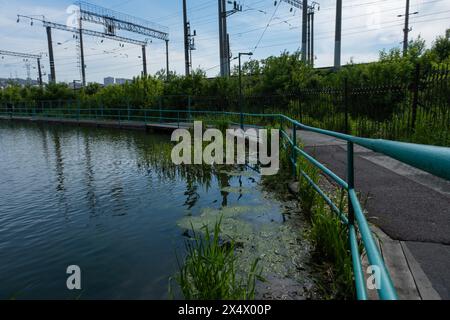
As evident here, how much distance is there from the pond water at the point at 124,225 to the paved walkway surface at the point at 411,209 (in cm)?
105

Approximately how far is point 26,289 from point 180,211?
104 inches

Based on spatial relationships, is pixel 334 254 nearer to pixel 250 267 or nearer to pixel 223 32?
pixel 250 267

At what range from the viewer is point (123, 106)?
84.8ft

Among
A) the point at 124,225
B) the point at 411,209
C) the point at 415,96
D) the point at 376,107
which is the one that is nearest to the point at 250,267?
the point at 411,209

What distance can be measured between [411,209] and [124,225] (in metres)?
4.28

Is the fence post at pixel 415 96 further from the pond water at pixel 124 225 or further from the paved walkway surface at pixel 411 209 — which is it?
the pond water at pixel 124 225

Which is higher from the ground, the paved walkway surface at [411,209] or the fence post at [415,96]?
the fence post at [415,96]

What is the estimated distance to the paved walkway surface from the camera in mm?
2891

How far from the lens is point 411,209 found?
417 centimetres

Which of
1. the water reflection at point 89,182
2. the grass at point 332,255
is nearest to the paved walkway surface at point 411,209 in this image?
the grass at point 332,255

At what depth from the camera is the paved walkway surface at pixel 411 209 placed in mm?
2891
